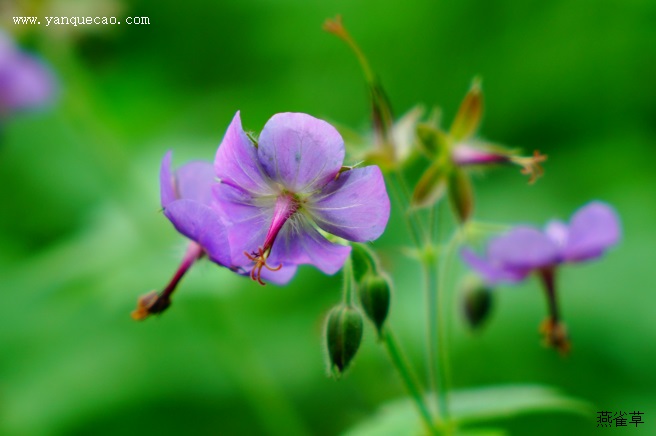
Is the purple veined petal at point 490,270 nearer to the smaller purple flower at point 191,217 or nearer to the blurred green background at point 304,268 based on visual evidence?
the blurred green background at point 304,268

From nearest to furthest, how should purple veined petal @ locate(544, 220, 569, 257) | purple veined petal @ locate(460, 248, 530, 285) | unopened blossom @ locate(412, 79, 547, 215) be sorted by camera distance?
1. unopened blossom @ locate(412, 79, 547, 215)
2. purple veined petal @ locate(544, 220, 569, 257)
3. purple veined petal @ locate(460, 248, 530, 285)

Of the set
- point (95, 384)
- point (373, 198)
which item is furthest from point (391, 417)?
point (95, 384)

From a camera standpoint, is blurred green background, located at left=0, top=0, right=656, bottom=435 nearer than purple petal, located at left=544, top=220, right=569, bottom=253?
No

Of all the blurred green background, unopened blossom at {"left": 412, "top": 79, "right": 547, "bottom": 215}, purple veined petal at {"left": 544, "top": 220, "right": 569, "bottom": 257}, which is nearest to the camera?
unopened blossom at {"left": 412, "top": 79, "right": 547, "bottom": 215}

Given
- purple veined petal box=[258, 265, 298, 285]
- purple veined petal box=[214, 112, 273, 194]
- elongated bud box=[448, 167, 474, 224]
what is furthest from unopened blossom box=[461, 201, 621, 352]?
purple veined petal box=[214, 112, 273, 194]

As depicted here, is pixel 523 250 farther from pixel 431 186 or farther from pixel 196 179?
pixel 196 179

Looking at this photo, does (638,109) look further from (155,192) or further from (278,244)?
(278,244)

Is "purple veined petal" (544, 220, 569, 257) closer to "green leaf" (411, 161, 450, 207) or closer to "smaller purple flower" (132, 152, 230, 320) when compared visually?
"green leaf" (411, 161, 450, 207)

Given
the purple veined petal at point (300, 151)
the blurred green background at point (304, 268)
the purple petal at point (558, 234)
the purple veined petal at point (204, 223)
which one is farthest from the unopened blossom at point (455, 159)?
the blurred green background at point (304, 268)
